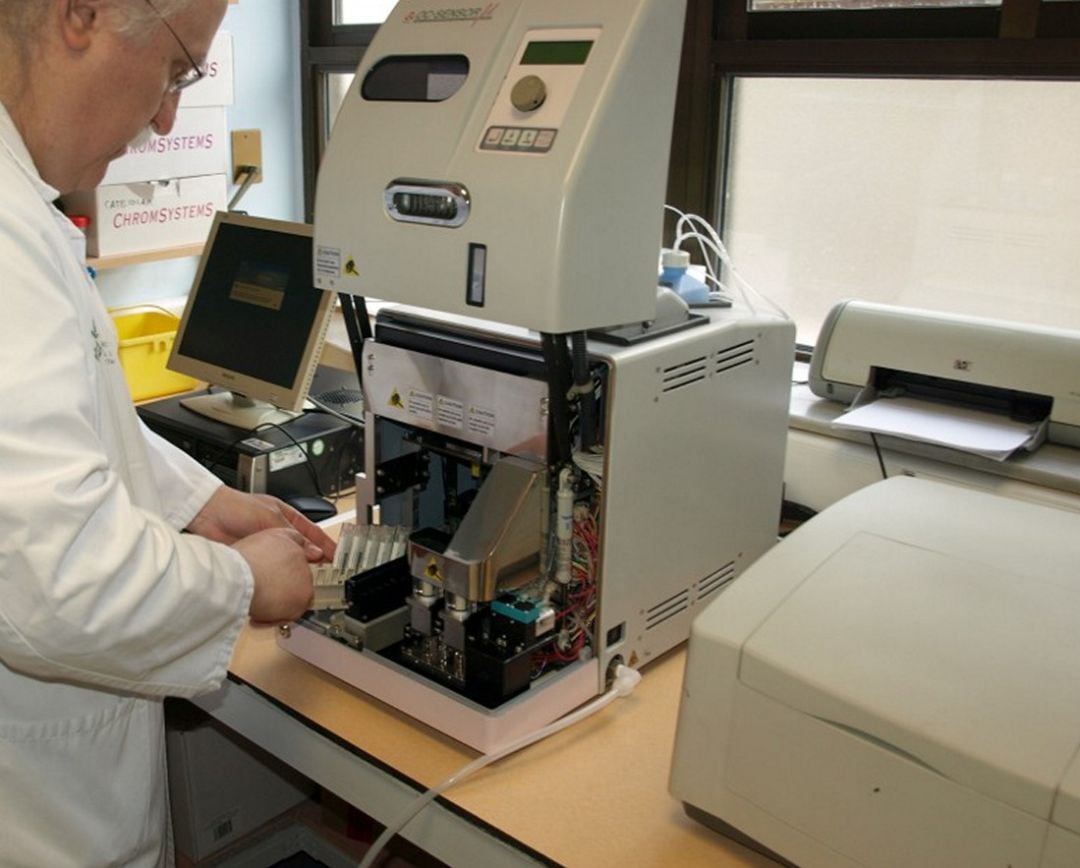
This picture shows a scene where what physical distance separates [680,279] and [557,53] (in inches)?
14.7

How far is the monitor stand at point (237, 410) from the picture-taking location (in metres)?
1.93

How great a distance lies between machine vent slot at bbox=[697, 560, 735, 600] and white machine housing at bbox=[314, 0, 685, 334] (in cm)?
39

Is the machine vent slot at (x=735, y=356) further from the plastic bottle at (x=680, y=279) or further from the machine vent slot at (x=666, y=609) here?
the machine vent slot at (x=666, y=609)

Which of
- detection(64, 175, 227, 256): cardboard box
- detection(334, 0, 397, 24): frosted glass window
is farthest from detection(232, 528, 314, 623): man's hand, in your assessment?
detection(334, 0, 397, 24): frosted glass window

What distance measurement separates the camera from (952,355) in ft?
5.29

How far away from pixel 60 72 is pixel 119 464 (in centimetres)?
37

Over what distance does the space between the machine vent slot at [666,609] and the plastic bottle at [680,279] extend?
Answer: 37 centimetres

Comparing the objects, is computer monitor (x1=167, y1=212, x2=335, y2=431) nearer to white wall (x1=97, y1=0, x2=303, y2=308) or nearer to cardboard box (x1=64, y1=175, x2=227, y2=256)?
cardboard box (x1=64, y1=175, x2=227, y2=256)

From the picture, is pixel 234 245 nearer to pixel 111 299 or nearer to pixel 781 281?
pixel 111 299

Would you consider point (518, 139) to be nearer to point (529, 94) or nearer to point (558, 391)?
point (529, 94)

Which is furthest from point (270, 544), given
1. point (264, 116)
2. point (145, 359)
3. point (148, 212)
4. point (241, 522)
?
point (264, 116)

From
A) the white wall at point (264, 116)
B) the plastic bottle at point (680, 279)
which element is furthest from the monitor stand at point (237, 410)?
the plastic bottle at point (680, 279)

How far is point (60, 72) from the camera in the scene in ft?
3.18

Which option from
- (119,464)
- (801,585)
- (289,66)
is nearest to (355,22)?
(289,66)
